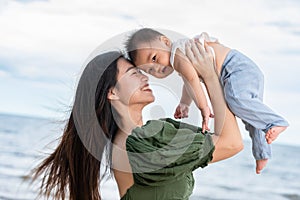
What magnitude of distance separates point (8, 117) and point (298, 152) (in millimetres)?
9017

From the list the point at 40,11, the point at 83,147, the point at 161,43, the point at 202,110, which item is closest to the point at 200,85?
the point at 202,110

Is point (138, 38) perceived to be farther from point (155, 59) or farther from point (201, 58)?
Answer: point (201, 58)

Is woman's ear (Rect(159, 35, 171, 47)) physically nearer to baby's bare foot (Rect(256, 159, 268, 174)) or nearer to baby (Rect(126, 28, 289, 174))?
baby (Rect(126, 28, 289, 174))

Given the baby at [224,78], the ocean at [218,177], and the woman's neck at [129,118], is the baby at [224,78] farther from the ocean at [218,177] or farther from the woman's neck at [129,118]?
A: the ocean at [218,177]

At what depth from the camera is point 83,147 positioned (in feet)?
7.51

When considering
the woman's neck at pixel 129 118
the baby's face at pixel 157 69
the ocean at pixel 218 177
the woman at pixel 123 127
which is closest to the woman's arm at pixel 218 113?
the woman at pixel 123 127

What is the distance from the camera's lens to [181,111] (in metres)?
2.26

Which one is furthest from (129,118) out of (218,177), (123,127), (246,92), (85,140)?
(218,177)

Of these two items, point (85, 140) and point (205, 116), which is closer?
point (205, 116)

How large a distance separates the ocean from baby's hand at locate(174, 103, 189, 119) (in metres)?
4.81

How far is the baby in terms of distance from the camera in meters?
2.11

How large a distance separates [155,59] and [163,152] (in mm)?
334

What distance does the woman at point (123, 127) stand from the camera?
2119 millimetres

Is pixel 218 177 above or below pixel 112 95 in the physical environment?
below
